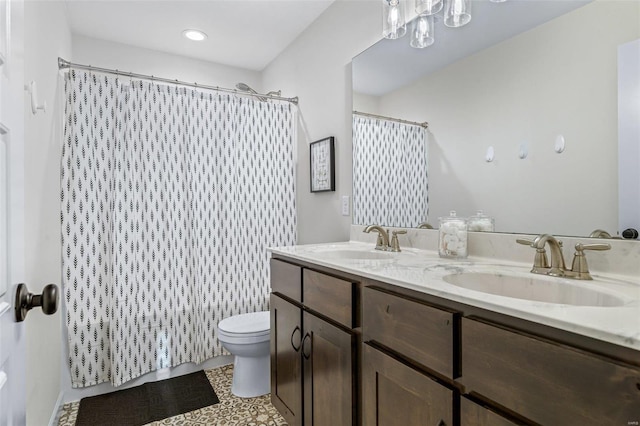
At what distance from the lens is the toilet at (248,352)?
2082 millimetres

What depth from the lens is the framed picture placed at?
2.33 meters

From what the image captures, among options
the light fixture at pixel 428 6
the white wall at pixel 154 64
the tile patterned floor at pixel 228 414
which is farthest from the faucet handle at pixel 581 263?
the white wall at pixel 154 64

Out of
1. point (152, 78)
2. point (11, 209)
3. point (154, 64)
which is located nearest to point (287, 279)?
point (11, 209)

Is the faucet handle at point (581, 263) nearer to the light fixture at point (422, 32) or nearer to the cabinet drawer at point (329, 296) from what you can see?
the cabinet drawer at point (329, 296)

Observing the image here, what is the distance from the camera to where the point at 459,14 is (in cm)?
149

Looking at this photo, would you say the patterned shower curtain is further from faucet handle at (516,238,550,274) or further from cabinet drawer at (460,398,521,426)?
cabinet drawer at (460,398,521,426)

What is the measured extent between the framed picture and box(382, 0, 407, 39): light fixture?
31.5 inches

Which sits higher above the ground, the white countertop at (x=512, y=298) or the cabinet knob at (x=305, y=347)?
the white countertop at (x=512, y=298)

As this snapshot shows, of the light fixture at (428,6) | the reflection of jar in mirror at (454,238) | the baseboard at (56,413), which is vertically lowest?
the baseboard at (56,413)

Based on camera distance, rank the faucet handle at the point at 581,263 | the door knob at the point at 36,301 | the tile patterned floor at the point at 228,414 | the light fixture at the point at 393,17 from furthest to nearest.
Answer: the tile patterned floor at the point at 228,414 < the light fixture at the point at 393,17 < the faucet handle at the point at 581,263 < the door knob at the point at 36,301

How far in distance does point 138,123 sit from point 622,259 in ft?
8.31

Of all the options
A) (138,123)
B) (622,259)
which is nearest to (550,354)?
(622,259)

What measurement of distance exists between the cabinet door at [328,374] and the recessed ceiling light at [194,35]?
2293mm

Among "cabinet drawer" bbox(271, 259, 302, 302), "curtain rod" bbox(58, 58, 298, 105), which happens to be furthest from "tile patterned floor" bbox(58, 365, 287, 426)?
"curtain rod" bbox(58, 58, 298, 105)
